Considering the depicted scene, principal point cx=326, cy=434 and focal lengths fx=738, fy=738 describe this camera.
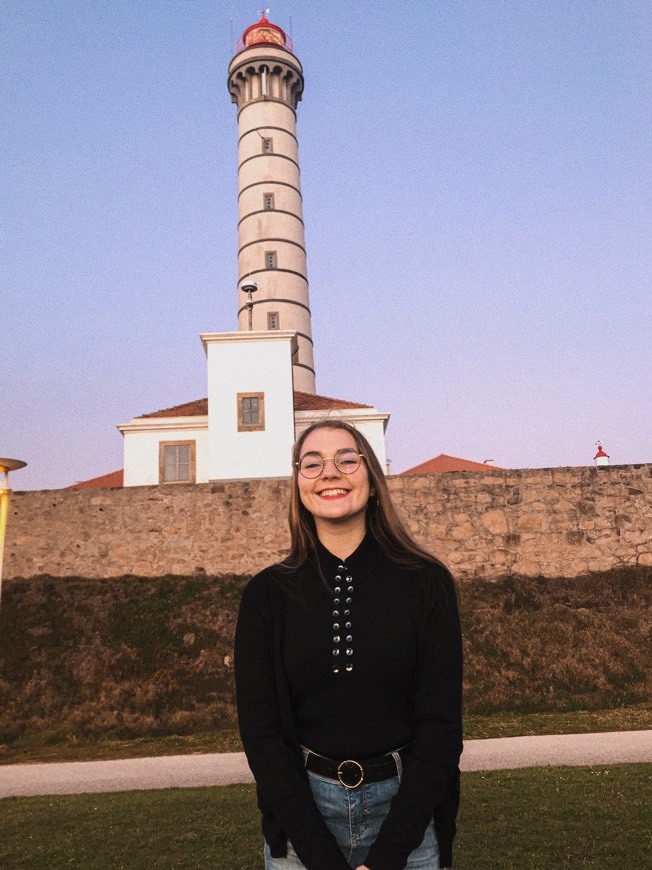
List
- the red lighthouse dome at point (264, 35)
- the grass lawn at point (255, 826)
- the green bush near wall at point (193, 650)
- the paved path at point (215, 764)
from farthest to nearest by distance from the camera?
the red lighthouse dome at point (264, 35), the green bush near wall at point (193, 650), the paved path at point (215, 764), the grass lawn at point (255, 826)

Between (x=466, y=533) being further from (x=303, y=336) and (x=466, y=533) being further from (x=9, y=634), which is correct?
(x=303, y=336)

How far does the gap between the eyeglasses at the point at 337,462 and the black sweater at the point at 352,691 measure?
30 centimetres

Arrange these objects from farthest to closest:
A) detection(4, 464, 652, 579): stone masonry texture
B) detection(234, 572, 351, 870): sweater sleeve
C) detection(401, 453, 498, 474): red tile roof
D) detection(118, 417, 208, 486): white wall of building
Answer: detection(401, 453, 498, 474): red tile roof < detection(118, 417, 208, 486): white wall of building < detection(4, 464, 652, 579): stone masonry texture < detection(234, 572, 351, 870): sweater sleeve

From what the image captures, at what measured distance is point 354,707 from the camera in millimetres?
1862

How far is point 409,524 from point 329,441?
35.4 ft

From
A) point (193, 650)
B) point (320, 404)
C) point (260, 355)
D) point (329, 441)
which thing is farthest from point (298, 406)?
point (329, 441)

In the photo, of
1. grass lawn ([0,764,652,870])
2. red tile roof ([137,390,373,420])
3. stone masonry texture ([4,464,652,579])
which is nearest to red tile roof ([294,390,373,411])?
red tile roof ([137,390,373,420])

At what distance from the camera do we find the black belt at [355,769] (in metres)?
1.82

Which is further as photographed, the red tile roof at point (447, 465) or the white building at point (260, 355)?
the red tile roof at point (447, 465)

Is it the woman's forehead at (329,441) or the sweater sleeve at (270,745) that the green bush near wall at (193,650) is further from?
the sweater sleeve at (270,745)

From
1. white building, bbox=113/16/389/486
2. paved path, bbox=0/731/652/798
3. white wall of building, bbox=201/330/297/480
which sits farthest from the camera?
white building, bbox=113/16/389/486

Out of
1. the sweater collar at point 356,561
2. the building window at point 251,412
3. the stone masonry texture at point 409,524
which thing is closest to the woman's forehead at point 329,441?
the sweater collar at point 356,561

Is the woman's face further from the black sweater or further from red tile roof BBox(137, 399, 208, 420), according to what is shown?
red tile roof BBox(137, 399, 208, 420)

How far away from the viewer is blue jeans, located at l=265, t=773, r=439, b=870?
1.82m
